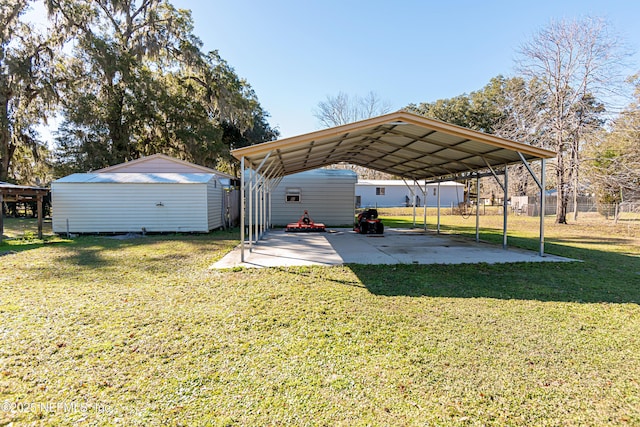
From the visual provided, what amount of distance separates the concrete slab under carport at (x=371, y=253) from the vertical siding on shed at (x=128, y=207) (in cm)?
335

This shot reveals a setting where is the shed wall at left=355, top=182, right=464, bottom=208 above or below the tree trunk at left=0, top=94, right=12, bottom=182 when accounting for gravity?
below

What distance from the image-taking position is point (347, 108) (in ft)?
103

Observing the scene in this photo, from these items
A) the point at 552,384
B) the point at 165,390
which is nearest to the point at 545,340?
the point at 552,384

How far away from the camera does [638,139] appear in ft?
46.7

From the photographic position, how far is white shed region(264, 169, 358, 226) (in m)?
15.4

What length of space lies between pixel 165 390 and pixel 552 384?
108 inches

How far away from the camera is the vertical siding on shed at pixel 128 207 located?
37.0 feet

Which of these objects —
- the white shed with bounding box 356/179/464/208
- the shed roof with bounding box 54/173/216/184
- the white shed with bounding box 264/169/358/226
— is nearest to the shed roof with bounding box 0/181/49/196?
the shed roof with bounding box 54/173/216/184

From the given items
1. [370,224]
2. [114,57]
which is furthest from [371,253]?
[114,57]

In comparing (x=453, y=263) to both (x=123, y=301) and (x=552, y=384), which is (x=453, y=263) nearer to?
(x=552, y=384)

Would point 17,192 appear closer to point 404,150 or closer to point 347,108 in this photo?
point 404,150

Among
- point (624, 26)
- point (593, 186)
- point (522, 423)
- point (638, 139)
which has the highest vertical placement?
point (624, 26)

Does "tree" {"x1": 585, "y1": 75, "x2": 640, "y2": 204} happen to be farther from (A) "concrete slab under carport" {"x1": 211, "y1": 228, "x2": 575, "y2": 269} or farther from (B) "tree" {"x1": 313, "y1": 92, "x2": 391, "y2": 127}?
(B) "tree" {"x1": 313, "y1": 92, "x2": 391, "y2": 127}

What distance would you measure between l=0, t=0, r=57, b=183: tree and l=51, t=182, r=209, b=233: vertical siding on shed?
9.41m
